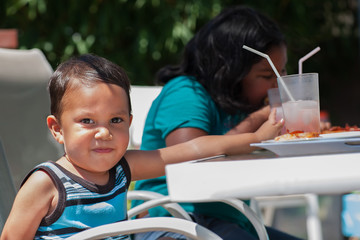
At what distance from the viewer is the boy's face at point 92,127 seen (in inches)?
52.1

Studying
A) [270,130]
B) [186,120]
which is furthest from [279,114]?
[186,120]

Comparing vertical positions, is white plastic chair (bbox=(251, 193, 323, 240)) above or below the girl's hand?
below

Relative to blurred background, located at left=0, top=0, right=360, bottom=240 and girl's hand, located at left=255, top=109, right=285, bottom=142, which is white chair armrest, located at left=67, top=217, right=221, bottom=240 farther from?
blurred background, located at left=0, top=0, right=360, bottom=240

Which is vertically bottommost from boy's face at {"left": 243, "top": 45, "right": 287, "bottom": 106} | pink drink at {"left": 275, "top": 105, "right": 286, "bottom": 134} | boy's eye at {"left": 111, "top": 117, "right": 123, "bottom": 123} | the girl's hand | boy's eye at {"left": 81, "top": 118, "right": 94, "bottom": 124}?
the girl's hand

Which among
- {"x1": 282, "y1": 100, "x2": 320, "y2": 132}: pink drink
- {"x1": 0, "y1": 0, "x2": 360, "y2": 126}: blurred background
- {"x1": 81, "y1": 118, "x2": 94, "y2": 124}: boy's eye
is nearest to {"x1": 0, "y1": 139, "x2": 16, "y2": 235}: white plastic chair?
{"x1": 81, "y1": 118, "x2": 94, "y2": 124}: boy's eye

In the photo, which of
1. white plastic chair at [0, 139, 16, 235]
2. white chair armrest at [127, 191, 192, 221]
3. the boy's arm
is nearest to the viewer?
the boy's arm

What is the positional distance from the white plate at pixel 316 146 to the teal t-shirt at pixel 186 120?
0.58 metres

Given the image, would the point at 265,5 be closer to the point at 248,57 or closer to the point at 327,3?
the point at 327,3

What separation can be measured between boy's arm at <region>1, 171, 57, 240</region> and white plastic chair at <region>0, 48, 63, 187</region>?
66cm

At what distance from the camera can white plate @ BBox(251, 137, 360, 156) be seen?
3.81ft

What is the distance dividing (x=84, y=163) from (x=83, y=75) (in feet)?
0.72

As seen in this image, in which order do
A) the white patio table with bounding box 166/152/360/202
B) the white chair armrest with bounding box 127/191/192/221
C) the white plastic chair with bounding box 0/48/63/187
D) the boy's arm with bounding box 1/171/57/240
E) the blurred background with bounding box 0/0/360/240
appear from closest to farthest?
the white patio table with bounding box 166/152/360/202, the boy's arm with bounding box 1/171/57/240, the white chair armrest with bounding box 127/191/192/221, the white plastic chair with bounding box 0/48/63/187, the blurred background with bounding box 0/0/360/240

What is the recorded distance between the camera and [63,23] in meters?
4.95

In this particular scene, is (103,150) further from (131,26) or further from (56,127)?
(131,26)
